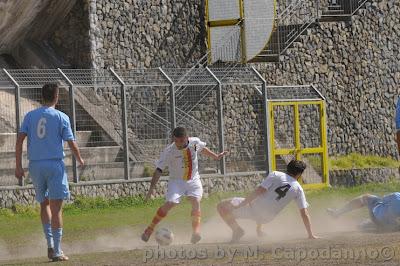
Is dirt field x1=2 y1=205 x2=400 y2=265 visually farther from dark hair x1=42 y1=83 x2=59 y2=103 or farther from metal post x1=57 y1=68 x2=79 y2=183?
metal post x1=57 y1=68 x2=79 y2=183

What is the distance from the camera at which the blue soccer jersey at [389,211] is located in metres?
16.7

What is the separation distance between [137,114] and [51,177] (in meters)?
11.5

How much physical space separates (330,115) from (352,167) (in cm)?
219

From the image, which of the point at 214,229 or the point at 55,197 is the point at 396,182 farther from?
the point at 55,197

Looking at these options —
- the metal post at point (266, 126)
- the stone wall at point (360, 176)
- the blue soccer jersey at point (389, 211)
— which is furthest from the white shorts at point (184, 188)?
the stone wall at point (360, 176)

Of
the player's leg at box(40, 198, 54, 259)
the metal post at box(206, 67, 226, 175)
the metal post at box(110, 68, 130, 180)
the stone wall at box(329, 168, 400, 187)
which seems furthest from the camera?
the stone wall at box(329, 168, 400, 187)

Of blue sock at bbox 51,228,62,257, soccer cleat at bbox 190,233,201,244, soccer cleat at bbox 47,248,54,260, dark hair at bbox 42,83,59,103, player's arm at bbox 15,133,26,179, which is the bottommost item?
soccer cleat at bbox 190,233,201,244

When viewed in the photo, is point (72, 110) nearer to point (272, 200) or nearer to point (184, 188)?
point (184, 188)

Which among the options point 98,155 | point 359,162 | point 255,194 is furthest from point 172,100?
point 255,194

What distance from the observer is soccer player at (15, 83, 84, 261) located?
1416 centimetres

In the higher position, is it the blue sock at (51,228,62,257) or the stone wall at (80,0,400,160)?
the stone wall at (80,0,400,160)

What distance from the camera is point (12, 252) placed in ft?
54.3

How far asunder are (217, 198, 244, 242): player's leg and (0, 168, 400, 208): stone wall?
734 cm

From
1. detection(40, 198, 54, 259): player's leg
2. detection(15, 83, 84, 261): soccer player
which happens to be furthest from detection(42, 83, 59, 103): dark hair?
detection(40, 198, 54, 259): player's leg
